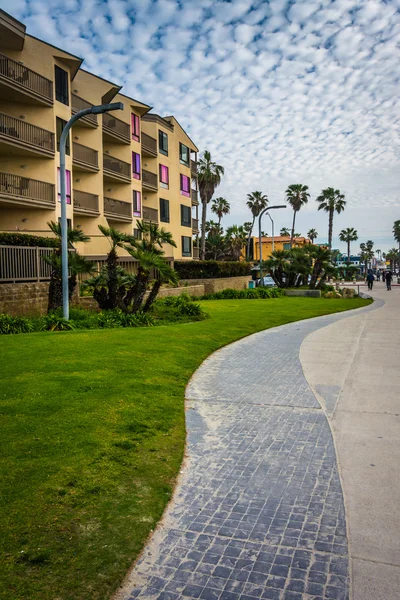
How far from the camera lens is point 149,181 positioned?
39.5 meters

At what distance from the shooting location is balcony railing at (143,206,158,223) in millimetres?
38759

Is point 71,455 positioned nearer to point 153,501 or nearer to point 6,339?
point 153,501

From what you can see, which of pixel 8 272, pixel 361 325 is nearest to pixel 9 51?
pixel 8 272

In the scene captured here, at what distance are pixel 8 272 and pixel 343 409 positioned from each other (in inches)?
506

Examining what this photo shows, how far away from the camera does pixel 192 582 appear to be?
10.2 feet

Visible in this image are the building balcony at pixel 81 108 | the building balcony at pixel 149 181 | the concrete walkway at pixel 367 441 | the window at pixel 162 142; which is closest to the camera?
the concrete walkway at pixel 367 441

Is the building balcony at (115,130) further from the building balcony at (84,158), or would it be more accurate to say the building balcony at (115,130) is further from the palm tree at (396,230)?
the palm tree at (396,230)

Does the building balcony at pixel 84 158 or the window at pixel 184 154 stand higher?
the window at pixel 184 154

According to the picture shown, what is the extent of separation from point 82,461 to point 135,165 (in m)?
34.8

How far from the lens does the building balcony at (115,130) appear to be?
33625mm

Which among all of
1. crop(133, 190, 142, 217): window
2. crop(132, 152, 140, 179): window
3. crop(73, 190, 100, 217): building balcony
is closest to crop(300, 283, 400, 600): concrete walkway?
crop(73, 190, 100, 217): building balcony

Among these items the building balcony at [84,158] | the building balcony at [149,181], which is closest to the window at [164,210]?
the building balcony at [149,181]

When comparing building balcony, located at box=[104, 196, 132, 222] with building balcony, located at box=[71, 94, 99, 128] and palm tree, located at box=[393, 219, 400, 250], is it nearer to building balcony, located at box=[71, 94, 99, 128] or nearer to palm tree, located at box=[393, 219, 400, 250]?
building balcony, located at box=[71, 94, 99, 128]

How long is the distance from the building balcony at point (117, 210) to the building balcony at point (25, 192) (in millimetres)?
6702
